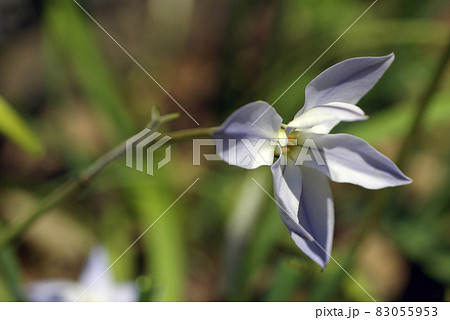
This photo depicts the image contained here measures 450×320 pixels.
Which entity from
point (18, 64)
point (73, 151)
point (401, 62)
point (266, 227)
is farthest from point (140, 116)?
point (401, 62)

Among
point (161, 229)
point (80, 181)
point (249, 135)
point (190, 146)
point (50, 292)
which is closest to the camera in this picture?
point (249, 135)

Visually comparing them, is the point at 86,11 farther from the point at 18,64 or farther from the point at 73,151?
the point at 73,151

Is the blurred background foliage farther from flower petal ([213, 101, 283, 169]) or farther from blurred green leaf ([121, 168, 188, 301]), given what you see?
flower petal ([213, 101, 283, 169])

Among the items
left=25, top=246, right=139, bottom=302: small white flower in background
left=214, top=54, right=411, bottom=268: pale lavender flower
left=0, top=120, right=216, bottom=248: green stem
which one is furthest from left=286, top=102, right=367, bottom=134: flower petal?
left=25, top=246, right=139, bottom=302: small white flower in background

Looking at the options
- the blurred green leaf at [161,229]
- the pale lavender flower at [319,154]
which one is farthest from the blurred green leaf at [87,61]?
the pale lavender flower at [319,154]

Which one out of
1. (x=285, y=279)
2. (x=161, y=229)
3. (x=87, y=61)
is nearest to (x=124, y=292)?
(x=161, y=229)

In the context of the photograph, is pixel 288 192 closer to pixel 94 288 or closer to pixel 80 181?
pixel 80 181

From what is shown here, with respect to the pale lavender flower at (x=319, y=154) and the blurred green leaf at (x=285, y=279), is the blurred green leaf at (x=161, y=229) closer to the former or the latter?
the blurred green leaf at (x=285, y=279)
